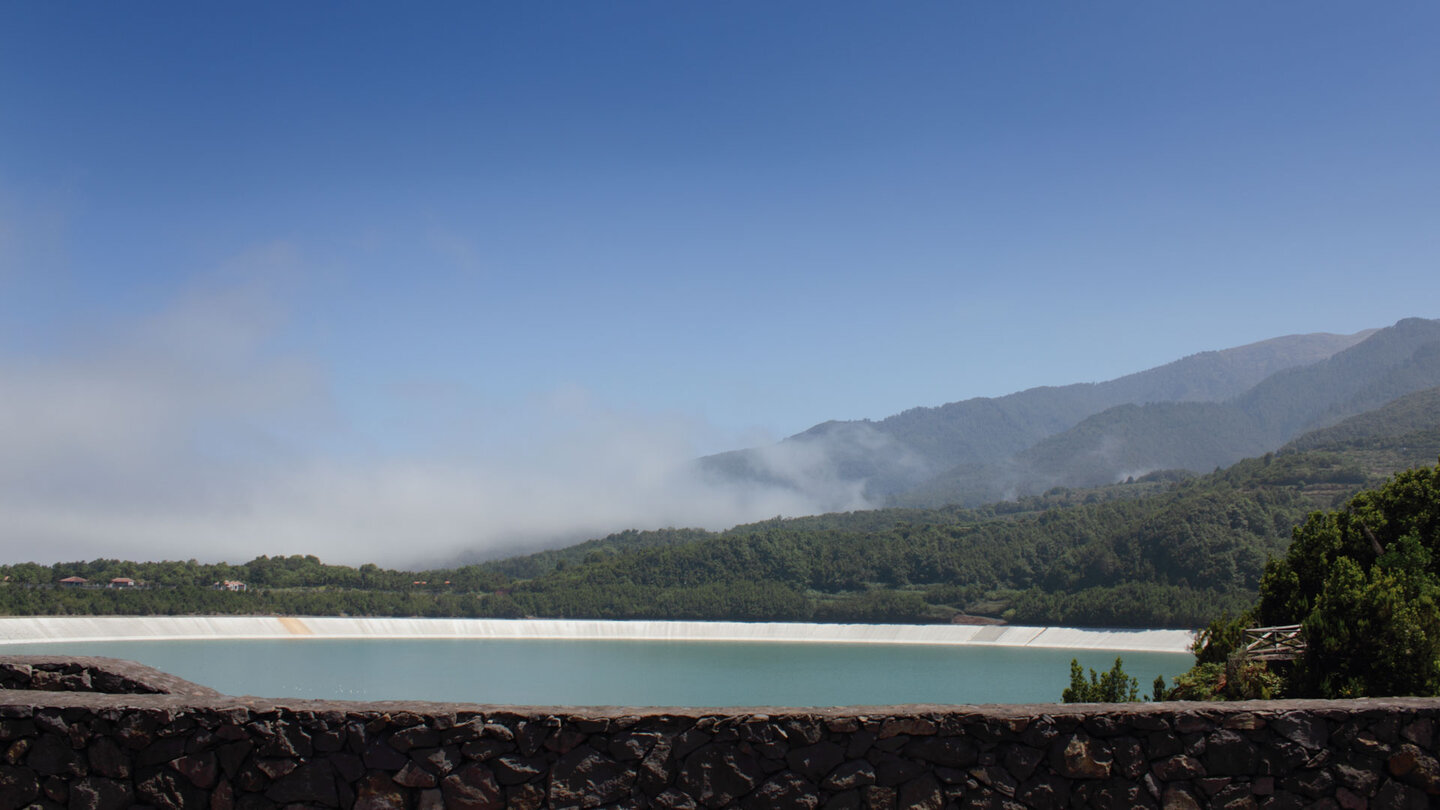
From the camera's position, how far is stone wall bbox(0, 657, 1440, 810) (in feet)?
17.9

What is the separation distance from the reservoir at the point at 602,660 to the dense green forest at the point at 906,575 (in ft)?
31.3

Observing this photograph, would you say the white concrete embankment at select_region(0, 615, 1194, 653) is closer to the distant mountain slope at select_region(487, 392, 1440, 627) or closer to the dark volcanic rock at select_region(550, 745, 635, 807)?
the distant mountain slope at select_region(487, 392, 1440, 627)

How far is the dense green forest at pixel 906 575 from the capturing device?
8594 centimetres

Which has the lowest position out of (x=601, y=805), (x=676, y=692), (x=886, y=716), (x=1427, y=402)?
(x=676, y=692)

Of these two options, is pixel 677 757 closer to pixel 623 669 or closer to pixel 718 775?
pixel 718 775

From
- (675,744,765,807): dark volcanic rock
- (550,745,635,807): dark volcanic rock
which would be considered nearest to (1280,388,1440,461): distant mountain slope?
(675,744,765,807): dark volcanic rock

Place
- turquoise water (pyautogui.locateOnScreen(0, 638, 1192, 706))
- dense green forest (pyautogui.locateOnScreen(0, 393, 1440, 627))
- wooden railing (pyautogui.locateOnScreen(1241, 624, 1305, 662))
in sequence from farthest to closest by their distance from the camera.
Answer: dense green forest (pyautogui.locateOnScreen(0, 393, 1440, 627)) < turquoise water (pyautogui.locateOnScreen(0, 638, 1192, 706)) < wooden railing (pyautogui.locateOnScreen(1241, 624, 1305, 662))

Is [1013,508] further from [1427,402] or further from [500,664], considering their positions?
[500,664]

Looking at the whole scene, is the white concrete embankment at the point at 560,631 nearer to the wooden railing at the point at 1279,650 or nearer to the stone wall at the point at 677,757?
the wooden railing at the point at 1279,650

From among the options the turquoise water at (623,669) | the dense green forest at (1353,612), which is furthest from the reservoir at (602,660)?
the dense green forest at (1353,612)

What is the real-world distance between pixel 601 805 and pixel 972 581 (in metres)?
104

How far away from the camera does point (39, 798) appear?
5.55m

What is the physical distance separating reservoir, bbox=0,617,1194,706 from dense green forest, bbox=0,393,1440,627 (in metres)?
9.53

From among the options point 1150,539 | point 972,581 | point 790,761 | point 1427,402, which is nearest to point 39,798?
point 790,761
